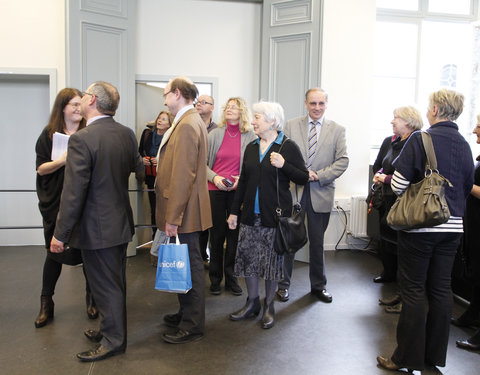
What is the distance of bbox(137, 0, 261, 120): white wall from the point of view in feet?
16.6

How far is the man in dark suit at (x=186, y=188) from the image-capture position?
8.02 ft

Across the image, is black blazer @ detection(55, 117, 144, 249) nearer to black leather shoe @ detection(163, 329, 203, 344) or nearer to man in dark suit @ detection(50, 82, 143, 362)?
man in dark suit @ detection(50, 82, 143, 362)

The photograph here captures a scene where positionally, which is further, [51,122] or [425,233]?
[51,122]

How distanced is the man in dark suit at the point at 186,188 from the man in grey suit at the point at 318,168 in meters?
1.04

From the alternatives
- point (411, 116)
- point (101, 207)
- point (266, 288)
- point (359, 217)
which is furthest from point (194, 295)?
point (359, 217)

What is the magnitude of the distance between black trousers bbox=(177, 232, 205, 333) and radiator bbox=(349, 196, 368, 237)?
2.89m

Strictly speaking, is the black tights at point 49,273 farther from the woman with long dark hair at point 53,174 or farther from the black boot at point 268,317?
the black boot at point 268,317

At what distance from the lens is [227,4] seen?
17.0ft

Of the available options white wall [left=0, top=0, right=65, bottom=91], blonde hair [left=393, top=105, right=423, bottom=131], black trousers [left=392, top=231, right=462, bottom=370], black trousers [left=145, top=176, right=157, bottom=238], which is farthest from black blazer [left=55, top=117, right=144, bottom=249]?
white wall [left=0, top=0, right=65, bottom=91]

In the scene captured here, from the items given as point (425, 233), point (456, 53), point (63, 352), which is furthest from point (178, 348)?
point (456, 53)

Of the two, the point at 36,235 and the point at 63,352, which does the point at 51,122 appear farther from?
the point at 36,235

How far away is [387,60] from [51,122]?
14.1 feet

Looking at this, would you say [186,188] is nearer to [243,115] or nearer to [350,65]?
[243,115]

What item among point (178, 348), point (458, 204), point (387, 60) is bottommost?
point (178, 348)
